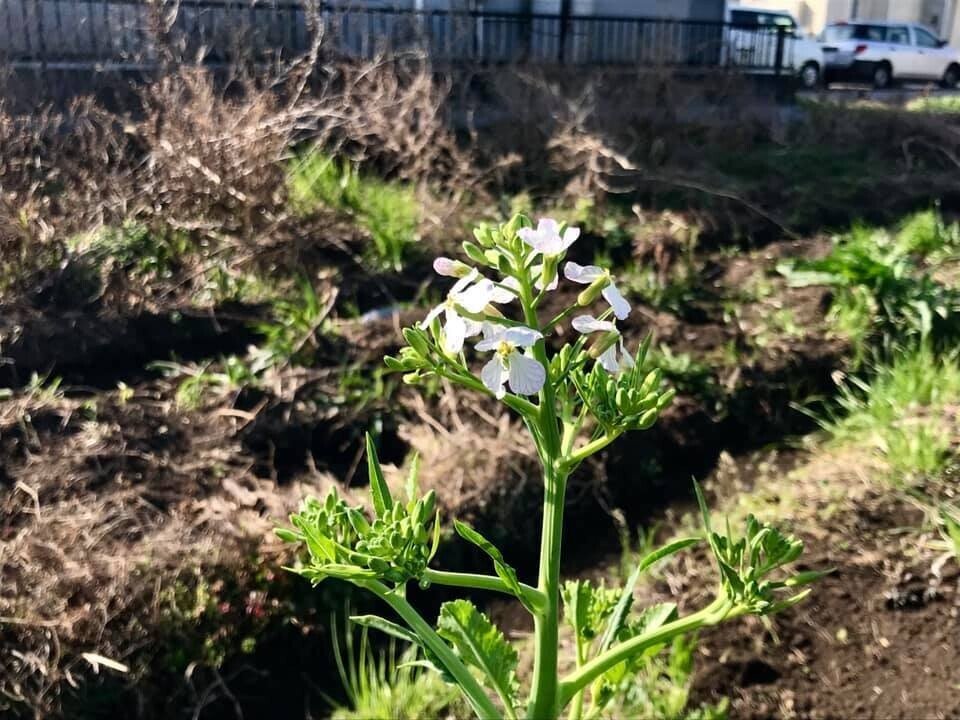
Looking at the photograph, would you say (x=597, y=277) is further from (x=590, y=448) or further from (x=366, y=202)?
(x=366, y=202)

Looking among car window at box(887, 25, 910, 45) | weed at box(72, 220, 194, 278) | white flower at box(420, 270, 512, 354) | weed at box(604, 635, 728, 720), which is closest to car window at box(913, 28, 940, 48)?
car window at box(887, 25, 910, 45)

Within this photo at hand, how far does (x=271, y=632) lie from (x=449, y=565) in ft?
2.18

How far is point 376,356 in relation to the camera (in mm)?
4391

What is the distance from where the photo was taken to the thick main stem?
1.60 metres

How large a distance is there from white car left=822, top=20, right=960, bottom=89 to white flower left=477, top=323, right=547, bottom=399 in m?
23.8

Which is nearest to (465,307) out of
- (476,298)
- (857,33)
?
(476,298)

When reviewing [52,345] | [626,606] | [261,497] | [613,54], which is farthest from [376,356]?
[613,54]

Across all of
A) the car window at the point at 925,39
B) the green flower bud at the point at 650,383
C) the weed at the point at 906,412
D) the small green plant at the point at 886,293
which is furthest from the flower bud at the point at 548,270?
the car window at the point at 925,39

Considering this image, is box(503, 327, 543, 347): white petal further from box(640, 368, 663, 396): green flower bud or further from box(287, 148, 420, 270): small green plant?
box(287, 148, 420, 270): small green plant

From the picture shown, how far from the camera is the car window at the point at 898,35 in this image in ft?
76.0

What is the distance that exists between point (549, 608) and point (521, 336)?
555mm

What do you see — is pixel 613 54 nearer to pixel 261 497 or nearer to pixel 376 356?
pixel 376 356

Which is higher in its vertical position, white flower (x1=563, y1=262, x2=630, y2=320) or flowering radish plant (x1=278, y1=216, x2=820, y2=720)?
white flower (x1=563, y1=262, x2=630, y2=320)

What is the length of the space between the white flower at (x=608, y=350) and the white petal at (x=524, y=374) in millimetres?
84
